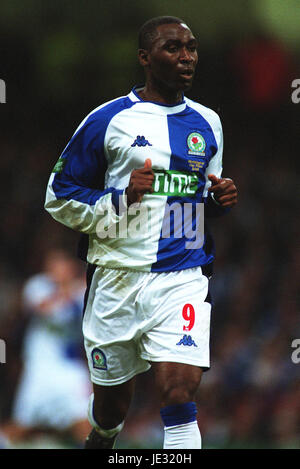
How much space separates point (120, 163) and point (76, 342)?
3.30 m

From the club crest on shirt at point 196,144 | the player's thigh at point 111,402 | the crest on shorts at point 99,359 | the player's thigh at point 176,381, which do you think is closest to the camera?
the player's thigh at point 176,381

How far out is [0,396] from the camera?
339 inches

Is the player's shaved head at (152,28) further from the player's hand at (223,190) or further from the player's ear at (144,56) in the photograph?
the player's hand at (223,190)

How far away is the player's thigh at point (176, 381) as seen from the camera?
4.79m

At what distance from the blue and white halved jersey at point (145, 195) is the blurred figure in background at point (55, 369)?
2.78 meters

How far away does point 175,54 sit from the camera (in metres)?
5.04

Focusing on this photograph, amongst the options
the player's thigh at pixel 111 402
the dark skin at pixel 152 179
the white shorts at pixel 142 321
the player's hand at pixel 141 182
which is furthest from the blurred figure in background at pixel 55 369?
the player's hand at pixel 141 182

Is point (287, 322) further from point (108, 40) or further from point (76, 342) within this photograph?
point (108, 40)

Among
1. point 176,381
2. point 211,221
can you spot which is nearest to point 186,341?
point 176,381

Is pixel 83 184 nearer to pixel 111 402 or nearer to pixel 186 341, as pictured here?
pixel 186 341

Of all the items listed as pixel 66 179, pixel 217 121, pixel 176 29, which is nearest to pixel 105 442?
pixel 66 179

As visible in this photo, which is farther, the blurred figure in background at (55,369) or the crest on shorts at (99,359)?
the blurred figure in background at (55,369)

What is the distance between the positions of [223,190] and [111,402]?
4.39 feet

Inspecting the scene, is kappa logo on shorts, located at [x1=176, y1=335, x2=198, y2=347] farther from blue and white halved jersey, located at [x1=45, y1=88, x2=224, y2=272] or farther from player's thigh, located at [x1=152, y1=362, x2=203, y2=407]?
blue and white halved jersey, located at [x1=45, y1=88, x2=224, y2=272]
